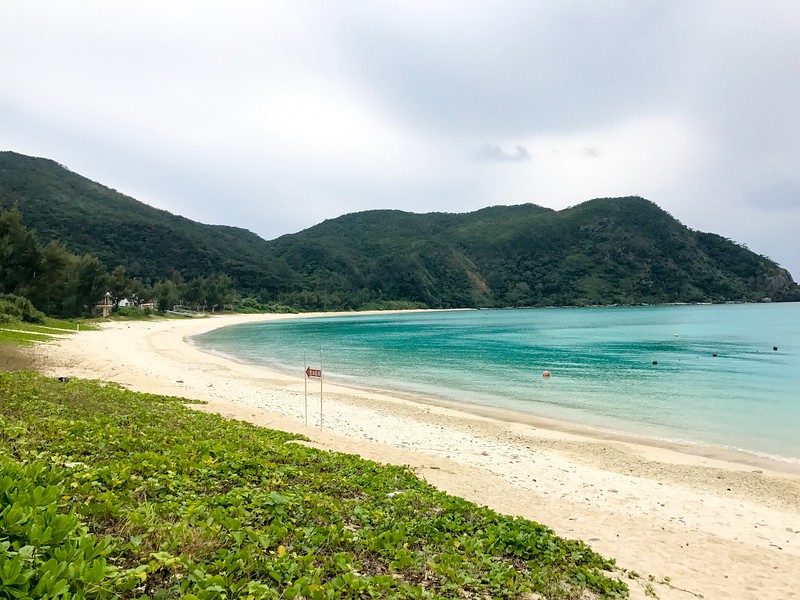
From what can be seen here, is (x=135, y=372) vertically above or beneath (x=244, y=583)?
beneath

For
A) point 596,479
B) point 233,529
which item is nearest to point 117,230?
point 596,479

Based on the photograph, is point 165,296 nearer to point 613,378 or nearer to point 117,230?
point 117,230

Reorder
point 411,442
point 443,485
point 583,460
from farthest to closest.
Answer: point 411,442 → point 583,460 → point 443,485

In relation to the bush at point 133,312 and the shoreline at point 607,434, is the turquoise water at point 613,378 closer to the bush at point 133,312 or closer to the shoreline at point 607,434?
the shoreline at point 607,434

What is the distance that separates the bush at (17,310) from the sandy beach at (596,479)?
2633 cm

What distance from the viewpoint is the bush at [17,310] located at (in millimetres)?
43481

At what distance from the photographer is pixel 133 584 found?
3.89 meters

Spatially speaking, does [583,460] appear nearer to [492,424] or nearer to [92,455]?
[492,424]

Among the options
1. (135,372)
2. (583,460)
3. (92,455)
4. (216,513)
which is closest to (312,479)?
(216,513)

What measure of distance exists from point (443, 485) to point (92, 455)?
7192 millimetres

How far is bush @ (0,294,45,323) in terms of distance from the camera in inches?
1712

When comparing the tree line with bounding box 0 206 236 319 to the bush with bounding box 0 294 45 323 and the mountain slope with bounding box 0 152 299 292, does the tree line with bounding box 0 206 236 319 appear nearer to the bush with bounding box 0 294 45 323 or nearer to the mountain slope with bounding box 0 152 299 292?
the bush with bounding box 0 294 45 323

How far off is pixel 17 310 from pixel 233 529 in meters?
55.3

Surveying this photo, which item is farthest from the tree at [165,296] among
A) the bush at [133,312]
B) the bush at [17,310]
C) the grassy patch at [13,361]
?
the grassy patch at [13,361]
